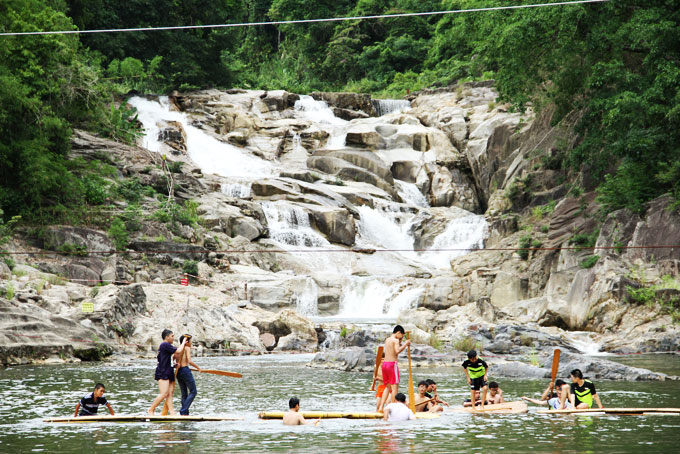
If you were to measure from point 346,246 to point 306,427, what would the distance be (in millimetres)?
27114

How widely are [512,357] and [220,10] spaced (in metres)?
44.6

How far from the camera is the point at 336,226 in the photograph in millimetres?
39219

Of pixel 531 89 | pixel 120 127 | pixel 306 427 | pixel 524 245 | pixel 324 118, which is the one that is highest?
pixel 324 118

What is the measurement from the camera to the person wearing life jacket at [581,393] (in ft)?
43.8

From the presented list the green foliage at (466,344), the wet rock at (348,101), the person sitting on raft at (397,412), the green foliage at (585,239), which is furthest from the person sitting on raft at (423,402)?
the wet rock at (348,101)

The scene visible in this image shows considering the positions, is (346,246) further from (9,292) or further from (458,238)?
(9,292)

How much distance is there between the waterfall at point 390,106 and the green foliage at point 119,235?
2926cm

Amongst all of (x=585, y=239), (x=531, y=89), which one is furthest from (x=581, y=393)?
(x=531, y=89)

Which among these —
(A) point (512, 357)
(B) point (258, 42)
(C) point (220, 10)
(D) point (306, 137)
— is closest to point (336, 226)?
(D) point (306, 137)

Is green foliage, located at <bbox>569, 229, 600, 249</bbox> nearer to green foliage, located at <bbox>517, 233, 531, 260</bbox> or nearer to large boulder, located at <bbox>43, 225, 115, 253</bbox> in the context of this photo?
green foliage, located at <bbox>517, 233, 531, 260</bbox>

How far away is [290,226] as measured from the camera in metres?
39.3

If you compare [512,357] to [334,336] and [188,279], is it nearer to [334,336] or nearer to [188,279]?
[334,336]

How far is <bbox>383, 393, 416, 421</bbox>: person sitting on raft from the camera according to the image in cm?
→ 1273

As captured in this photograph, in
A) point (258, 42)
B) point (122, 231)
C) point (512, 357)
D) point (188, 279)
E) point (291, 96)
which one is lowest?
point (512, 357)
